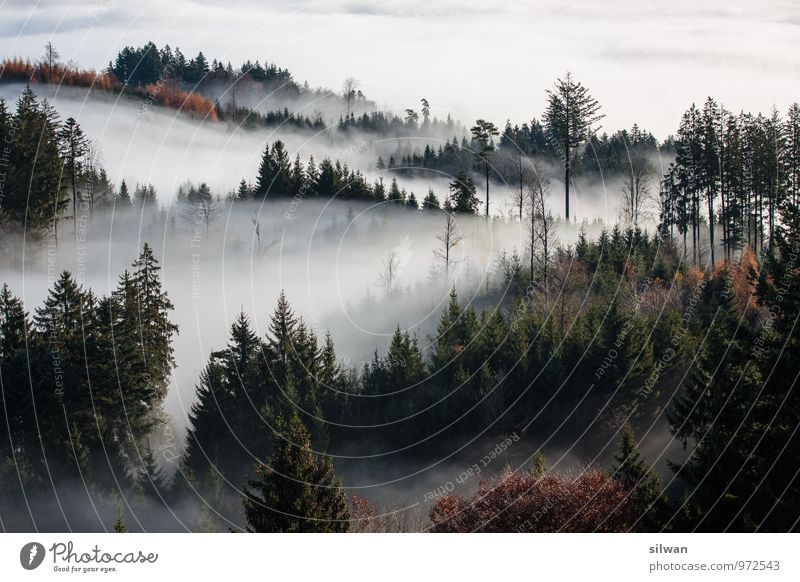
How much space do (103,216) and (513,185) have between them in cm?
2968

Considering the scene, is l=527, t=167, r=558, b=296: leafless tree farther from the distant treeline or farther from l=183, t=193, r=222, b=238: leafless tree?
l=183, t=193, r=222, b=238: leafless tree

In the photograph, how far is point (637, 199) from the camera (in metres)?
79.7

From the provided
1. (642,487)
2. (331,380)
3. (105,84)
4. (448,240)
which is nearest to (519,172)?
(448,240)

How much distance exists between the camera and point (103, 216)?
87.5 meters

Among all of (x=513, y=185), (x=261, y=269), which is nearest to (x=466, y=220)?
(x=513, y=185)

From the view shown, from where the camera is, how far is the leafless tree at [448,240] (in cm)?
7931

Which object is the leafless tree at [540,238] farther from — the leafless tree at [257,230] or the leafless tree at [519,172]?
the leafless tree at [257,230]

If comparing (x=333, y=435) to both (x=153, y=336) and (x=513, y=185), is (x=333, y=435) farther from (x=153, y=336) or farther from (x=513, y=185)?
(x=513, y=185)

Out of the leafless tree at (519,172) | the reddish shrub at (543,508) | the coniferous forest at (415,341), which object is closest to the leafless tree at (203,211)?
the coniferous forest at (415,341)
